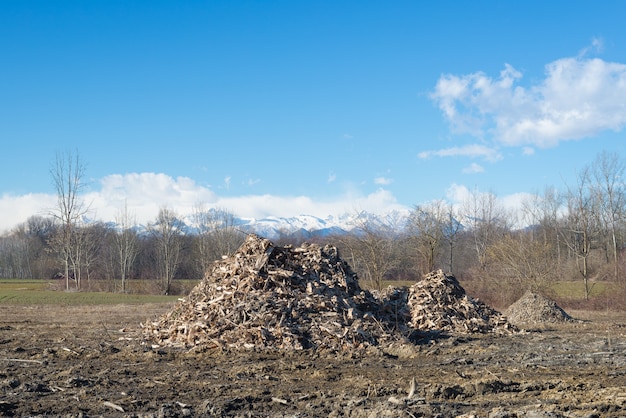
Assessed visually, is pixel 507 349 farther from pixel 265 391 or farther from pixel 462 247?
pixel 462 247

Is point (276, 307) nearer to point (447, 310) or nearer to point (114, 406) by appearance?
point (114, 406)

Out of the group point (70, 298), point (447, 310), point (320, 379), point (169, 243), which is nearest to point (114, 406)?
point (320, 379)

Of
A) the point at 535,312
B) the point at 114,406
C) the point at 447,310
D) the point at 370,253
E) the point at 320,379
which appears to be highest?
the point at 370,253

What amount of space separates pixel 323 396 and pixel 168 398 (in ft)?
7.49

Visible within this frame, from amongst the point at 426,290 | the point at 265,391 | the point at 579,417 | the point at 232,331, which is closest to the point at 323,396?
the point at 265,391

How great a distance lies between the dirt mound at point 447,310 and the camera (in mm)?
17406

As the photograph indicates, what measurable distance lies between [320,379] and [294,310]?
4463mm

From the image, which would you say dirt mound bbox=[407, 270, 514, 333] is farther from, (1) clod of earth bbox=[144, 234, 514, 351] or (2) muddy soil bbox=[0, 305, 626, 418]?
(2) muddy soil bbox=[0, 305, 626, 418]

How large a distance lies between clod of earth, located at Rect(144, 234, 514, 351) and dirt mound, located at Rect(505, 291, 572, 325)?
2532 millimetres

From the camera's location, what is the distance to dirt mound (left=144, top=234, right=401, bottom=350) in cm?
1327

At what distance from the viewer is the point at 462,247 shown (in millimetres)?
63469

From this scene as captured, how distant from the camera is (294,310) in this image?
46.4 feet

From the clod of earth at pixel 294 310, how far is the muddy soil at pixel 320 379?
649 mm

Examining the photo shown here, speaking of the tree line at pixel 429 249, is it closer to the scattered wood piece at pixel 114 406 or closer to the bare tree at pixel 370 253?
the bare tree at pixel 370 253
